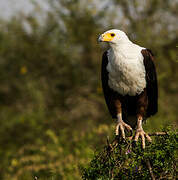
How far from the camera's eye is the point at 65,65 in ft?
40.3

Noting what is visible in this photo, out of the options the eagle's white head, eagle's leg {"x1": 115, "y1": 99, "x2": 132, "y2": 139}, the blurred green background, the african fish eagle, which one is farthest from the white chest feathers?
the blurred green background

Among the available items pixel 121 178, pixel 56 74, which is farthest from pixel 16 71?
pixel 121 178

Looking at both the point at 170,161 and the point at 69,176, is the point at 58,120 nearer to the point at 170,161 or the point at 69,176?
the point at 69,176

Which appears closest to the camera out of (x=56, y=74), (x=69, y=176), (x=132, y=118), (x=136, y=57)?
(x=136, y=57)

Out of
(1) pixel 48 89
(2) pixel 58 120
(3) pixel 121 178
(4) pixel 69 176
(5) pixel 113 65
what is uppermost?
(1) pixel 48 89

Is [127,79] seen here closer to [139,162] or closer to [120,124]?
[120,124]

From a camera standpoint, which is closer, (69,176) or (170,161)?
(170,161)

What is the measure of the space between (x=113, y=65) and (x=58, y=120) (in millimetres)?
7599

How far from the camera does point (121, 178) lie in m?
2.92

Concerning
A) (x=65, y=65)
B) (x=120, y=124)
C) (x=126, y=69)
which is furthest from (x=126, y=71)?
(x=65, y=65)

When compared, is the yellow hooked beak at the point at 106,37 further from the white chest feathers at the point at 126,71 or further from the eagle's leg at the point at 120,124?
the eagle's leg at the point at 120,124

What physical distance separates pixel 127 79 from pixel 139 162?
1.38m

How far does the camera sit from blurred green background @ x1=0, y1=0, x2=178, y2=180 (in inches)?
437

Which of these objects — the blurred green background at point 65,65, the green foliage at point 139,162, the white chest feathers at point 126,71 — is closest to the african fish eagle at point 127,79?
the white chest feathers at point 126,71
